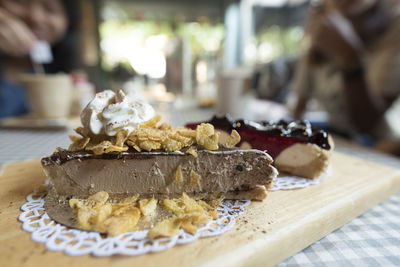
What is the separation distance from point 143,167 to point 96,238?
38 cm

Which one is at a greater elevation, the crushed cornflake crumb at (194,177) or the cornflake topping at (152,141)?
the cornflake topping at (152,141)

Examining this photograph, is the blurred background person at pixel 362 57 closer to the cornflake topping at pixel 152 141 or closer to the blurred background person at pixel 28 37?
the cornflake topping at pixel 152 141

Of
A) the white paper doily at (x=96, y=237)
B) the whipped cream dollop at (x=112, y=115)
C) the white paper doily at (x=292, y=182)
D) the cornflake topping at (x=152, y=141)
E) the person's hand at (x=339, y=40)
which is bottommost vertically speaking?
the white paper doily at (x=292, y=182)

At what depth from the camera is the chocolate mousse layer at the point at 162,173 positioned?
115cm

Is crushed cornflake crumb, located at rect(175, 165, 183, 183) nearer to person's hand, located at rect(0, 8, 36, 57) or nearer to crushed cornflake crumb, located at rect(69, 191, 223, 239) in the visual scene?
crushed cornflake crumb, located at rect(69, 191, 223, 239)

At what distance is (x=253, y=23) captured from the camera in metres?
7.56

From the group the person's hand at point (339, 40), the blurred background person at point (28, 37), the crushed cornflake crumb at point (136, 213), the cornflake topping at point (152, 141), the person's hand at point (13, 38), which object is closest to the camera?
the crushed cornflake crumb at point (136, 213)

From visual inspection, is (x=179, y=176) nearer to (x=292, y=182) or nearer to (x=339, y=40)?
(x=292, y=182)

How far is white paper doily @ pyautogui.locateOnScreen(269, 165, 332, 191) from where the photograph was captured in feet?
4.28

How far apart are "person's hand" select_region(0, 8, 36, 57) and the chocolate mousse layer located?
265cm

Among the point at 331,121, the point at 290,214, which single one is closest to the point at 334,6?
the point at 331,121

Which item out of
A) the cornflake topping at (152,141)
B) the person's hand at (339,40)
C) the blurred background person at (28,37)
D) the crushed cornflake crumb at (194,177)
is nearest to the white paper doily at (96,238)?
the crushed cornflake crumb at (194,177)

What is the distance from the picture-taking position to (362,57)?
2.54 metres

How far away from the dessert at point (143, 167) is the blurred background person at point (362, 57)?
6.46ft
